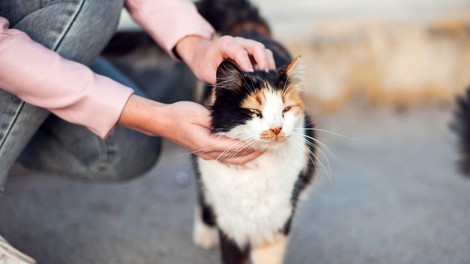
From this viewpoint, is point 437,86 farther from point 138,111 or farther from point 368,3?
point 138,111

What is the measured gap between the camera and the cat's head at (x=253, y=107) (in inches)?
46.9

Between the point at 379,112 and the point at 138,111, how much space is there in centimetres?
196

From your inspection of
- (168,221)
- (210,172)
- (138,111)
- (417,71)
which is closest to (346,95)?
(417,71)

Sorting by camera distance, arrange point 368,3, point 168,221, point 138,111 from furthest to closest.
Result: point 368,3 < point 168,221 < point 138,111

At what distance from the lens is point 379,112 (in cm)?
295

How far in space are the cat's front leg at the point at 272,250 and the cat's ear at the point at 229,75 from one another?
44 centimetres

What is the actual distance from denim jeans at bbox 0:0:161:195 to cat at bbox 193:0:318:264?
0.22 meters

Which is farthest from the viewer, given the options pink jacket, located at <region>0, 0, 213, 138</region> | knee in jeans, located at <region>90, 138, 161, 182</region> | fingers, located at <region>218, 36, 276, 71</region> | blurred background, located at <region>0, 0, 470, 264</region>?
blurred background, located at <region>0, 0, 470, 264</region>

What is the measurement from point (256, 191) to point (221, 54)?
1.09 ft

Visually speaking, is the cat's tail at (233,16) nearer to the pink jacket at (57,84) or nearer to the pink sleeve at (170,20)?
the pink sleeve at (170,20)

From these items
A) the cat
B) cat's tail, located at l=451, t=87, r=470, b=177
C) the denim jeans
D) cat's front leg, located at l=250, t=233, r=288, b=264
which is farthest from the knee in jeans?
cat's tail, located at l=451, t=87, r=470, b=177

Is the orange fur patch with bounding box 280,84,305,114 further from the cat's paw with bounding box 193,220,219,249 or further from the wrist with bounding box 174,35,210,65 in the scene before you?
the cat's paw with bounding box 193,220,219,249

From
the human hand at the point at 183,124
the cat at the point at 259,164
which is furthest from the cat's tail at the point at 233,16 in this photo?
the human hand at the point at 183,124

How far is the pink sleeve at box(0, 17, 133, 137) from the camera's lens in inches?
45.9
